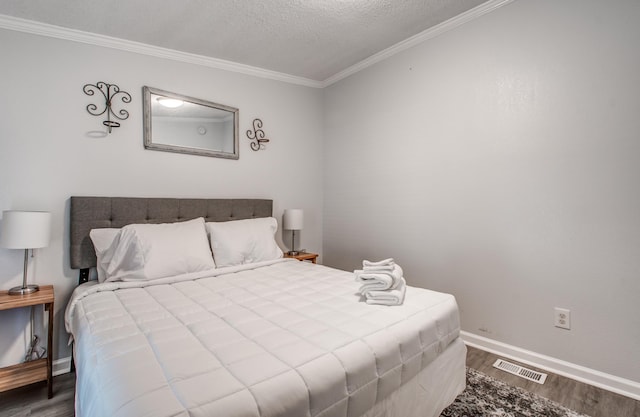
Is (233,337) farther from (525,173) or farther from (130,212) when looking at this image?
(525,173)

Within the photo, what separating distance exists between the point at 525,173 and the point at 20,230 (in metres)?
3.35

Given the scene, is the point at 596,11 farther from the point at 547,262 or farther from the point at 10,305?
the point at 10,305

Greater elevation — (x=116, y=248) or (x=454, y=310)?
(x=116, y=248)

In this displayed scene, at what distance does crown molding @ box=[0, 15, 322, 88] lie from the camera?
217 cm

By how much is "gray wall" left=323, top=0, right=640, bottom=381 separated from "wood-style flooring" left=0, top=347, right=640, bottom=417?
0.17m

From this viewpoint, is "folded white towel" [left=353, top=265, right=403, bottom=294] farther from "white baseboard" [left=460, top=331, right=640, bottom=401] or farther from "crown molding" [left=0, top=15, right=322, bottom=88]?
"crown molding" [left=0, top=15, right=322, bottom=88]

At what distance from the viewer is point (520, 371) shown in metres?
2.07

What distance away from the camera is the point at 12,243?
1.87 meters

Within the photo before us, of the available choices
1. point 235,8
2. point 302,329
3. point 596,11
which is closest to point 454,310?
point 302,329

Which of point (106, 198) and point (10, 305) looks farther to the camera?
point (106, 198)

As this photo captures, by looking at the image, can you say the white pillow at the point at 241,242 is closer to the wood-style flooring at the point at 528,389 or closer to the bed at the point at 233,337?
the bed at the point at 233,337

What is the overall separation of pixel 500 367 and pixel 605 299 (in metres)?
0.78

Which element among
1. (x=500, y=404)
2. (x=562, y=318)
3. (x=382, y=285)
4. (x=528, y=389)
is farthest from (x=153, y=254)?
(x=562, y=318)

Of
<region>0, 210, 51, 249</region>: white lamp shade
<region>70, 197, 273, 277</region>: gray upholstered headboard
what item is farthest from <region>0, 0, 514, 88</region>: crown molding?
<region>0, 210, 51, 249</region>: white lamp shade
